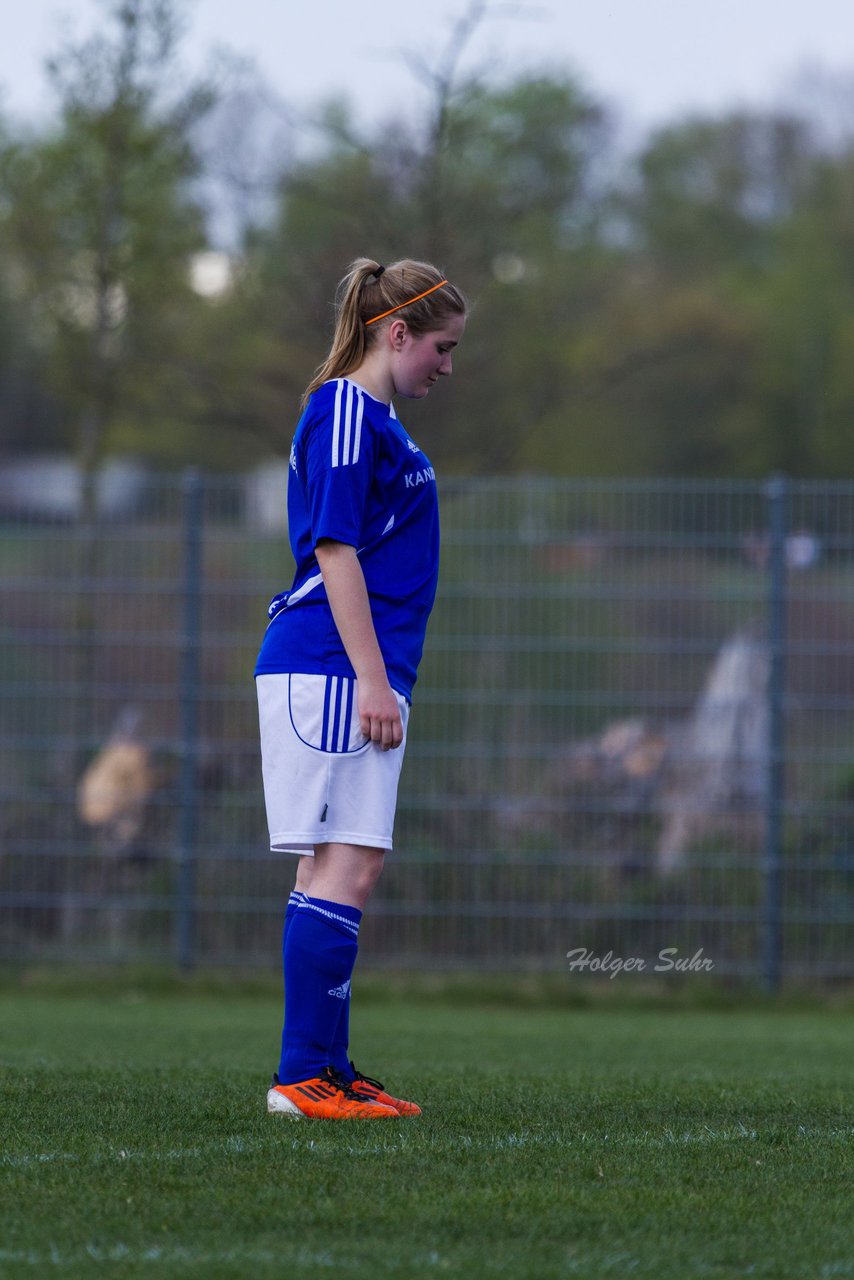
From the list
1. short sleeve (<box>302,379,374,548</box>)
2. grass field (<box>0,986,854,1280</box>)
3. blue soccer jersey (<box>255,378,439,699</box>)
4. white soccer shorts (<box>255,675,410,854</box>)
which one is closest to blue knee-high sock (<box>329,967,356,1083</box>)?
grass field (<box>0,986,854,1280</box>)

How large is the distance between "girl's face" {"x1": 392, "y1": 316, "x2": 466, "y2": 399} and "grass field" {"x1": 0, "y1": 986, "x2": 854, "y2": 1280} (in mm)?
1788

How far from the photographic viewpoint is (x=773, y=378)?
125 ft

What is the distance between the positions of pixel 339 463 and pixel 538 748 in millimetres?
5734

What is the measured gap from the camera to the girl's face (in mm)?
4223

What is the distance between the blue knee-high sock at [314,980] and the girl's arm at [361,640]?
0.46 m

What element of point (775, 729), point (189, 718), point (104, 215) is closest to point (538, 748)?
point (775, 729)

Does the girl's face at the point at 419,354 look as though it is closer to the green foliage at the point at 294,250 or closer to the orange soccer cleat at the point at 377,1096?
the orange soccer cleat at the point at 377,1096

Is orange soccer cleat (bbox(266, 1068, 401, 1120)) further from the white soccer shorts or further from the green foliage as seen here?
the green foliage

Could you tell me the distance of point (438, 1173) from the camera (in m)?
3.34

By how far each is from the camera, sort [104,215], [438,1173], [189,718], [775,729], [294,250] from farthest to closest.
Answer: [294,250]
[104,215]
[189,718]
[775,729]
[438,1173]

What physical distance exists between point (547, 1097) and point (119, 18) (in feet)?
30.7

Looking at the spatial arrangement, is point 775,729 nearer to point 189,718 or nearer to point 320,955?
point 189,718

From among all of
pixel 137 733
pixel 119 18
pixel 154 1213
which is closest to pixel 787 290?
pixel 119 18

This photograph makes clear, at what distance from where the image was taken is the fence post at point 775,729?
31.5 feet
